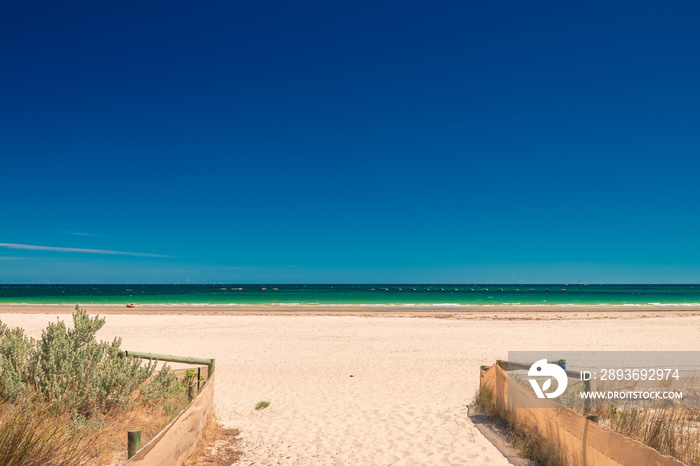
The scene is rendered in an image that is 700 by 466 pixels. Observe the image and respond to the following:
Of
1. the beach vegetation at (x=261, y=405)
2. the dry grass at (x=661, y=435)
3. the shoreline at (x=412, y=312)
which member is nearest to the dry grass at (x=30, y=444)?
the beach vegetation at (x=261, y=405)

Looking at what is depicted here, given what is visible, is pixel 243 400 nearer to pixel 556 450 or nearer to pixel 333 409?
pixel 333 409

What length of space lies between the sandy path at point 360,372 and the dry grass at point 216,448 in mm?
215

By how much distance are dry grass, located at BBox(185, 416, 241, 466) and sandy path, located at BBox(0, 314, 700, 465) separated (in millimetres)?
215

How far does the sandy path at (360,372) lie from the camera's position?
22.3ft

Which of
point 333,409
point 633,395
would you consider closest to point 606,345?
point 633,395

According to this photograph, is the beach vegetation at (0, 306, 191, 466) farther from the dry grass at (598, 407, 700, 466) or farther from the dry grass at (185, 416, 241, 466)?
the dry grass at (598, 407, 700, 466)

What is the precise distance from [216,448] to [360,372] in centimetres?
696

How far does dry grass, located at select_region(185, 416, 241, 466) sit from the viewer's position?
19.8 ft

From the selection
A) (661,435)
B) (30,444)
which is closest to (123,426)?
(30,444)

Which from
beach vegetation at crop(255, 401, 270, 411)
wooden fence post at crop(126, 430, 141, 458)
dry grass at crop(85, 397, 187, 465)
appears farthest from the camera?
beach vegetation at crop(255, 401, 270, 411)

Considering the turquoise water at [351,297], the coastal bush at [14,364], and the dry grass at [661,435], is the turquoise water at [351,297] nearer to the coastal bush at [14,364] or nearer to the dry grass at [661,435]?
the coastal bush at [14,364]

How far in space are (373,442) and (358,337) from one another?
48.8ft

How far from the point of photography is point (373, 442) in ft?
22.7

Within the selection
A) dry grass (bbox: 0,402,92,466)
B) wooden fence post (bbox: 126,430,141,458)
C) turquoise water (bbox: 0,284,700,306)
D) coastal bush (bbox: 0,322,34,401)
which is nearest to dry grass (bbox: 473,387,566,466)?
wooden fence post (bbox: 126,430,141,458)
